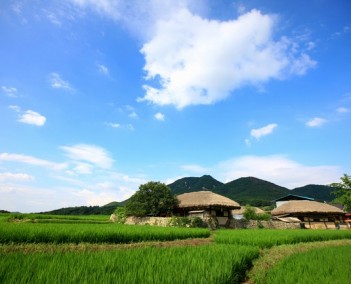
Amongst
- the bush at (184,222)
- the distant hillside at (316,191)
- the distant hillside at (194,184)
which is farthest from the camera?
the distant hillside at (194,184)

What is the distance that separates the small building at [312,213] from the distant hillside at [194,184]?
6286 cm

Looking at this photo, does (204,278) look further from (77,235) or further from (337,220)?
(337,220)

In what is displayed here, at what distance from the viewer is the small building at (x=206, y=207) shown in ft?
73.9

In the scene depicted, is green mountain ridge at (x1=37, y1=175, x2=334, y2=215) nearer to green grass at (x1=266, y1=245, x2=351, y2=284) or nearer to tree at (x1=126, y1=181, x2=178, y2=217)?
tree at (x1=126, y1=181, x2=178, y2=217)

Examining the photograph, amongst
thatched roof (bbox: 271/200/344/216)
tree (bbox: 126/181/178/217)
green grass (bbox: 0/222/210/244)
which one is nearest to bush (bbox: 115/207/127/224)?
tree (bbox: 126/181/178/217)

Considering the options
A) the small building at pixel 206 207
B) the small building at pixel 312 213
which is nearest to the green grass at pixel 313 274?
the small building at pixel 206 207

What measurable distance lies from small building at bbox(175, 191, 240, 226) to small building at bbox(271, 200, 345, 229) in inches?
371

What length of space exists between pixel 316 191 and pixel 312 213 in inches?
2899

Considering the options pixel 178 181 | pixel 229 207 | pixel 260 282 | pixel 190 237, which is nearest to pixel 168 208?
pixel 229 207

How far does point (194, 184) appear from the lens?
104812 millimetres

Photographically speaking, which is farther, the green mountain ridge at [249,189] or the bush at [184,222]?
the green mountain ridge at [249,189]

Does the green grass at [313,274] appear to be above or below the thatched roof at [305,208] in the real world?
below

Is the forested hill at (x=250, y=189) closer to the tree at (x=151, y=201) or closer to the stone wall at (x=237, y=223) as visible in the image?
the stone wall at (x=237, y=223)

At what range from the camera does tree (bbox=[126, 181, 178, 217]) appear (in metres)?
22.8
